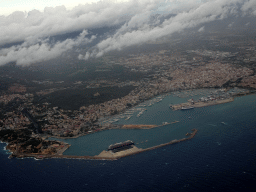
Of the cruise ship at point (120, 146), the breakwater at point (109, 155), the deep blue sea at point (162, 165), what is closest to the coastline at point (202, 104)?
the deep blue sea at point (162, 165)

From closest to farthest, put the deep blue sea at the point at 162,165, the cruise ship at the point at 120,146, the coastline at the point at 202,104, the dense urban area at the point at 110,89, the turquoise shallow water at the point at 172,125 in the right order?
the deep blue sea at the point at 162,165, the cruise ship at the point at 120,146, the turquoise shallow water at the point at 172,125, the dense urban area at the point at 110,89, the coastline at the point at 202,104

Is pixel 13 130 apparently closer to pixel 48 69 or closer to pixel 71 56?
pixel 48 69

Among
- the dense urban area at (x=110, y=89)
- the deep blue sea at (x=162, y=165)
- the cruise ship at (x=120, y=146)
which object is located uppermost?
the dense urban area at (x=110, y=89)

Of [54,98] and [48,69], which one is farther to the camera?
[48,69]

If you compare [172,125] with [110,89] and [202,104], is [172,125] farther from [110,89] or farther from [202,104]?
[110,89]

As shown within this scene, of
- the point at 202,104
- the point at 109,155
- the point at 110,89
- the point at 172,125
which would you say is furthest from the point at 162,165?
the point at 110,89

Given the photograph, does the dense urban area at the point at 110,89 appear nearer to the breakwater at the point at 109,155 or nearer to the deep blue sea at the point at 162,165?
the breakwater at the point at 109,155

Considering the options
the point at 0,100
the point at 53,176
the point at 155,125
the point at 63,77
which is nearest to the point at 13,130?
the point at 53,176

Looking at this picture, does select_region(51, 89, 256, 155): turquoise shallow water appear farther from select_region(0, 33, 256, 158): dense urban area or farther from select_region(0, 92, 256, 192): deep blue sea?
select_region(0, 33, 256, 158): dense urban area
